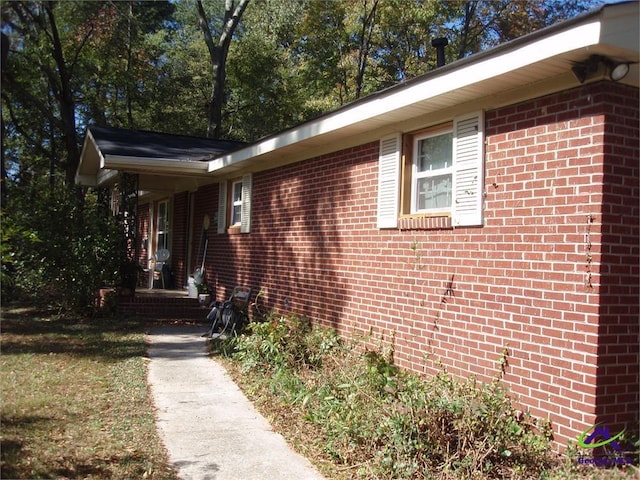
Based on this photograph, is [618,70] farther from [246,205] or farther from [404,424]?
[246,205]

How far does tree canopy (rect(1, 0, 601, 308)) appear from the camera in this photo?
61.8ft

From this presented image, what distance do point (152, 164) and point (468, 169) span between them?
7086 mm

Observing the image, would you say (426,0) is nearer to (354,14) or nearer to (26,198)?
(354,14)

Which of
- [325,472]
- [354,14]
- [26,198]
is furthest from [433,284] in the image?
[354,14]

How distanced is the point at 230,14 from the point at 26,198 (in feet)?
44.9

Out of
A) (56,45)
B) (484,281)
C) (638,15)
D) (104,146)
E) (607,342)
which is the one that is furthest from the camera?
(56,45)

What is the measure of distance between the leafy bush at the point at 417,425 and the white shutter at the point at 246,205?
483cm

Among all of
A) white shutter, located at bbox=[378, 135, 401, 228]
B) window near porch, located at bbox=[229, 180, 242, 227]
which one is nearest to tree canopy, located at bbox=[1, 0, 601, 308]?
window near porch, located at bbox=[229, 180, 242, 227]

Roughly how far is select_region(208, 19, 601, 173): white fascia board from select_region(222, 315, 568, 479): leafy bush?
261 centimetres

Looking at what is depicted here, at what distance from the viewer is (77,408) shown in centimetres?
541

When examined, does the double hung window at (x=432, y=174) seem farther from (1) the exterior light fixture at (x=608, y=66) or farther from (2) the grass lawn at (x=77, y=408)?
(2) the grass lawn at (x=77, y=408)

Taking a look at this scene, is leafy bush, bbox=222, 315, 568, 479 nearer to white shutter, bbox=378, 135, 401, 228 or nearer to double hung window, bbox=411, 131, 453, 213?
white shutter, bbox=378, 135, 401, 228

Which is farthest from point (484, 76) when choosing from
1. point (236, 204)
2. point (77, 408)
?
point (236, 204)

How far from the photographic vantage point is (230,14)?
→ 870 inches
